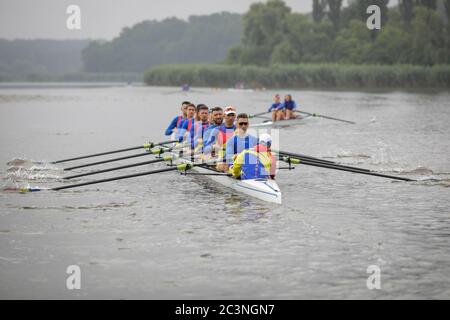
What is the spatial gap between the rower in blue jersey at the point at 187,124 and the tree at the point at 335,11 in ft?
308

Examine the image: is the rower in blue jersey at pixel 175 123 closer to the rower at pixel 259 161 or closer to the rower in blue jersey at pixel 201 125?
the rower in blue jersey at pixel 201 125

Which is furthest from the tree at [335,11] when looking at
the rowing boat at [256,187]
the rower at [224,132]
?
the rowing boat at [256,187]

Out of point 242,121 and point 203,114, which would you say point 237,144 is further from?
point 203,114

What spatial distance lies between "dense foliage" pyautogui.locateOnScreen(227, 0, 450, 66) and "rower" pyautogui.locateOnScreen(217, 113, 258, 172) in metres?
70.4

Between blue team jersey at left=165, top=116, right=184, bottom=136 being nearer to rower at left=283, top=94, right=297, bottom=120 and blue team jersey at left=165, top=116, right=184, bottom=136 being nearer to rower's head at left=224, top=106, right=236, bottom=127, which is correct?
rower's head at left=224, top=106, right=236, bottom=127

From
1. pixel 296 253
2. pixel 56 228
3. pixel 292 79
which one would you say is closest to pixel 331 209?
pixel 296 253

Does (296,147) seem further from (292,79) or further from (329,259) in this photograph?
(292,79)

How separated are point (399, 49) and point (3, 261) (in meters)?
82.4

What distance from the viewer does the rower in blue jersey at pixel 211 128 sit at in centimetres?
1719

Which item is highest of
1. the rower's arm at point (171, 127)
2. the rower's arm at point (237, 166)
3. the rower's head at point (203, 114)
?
the rower's head at point (203, 114)

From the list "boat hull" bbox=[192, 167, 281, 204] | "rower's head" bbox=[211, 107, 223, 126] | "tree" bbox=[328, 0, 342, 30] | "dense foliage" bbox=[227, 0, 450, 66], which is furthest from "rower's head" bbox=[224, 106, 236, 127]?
"tree" bbox=[328, 0, 342, 30]

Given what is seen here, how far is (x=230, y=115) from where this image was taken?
16297mm
